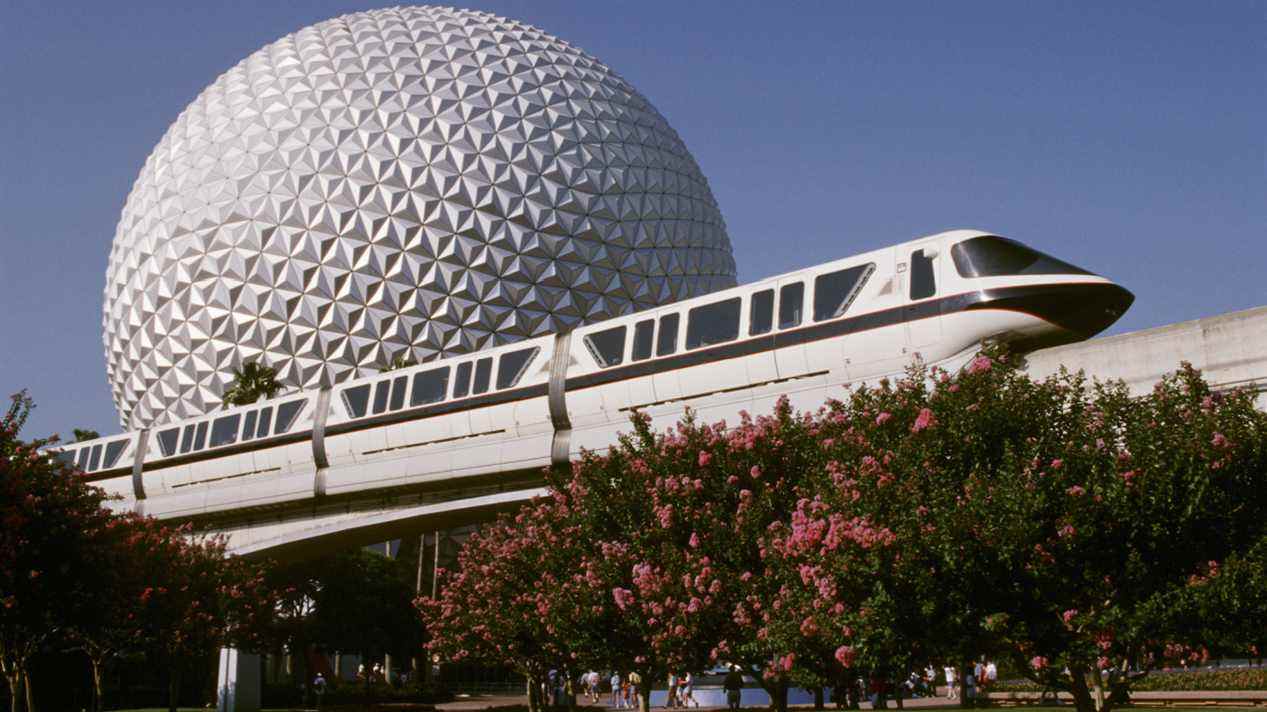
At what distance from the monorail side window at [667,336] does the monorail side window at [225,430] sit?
20004mm

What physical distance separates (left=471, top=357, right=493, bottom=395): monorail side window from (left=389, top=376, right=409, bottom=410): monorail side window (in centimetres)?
327

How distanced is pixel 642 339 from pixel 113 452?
1117 inches

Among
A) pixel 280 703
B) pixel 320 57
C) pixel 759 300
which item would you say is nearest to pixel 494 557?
pixel 759 300

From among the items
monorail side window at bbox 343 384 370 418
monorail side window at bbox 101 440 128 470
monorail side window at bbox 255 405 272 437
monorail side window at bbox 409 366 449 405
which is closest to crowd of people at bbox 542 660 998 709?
monorail side window at bbox 409 366 449 405

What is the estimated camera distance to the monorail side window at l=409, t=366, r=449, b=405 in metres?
33.7

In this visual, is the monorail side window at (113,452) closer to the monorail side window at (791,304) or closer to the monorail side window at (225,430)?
the monorail side window at (225,430)

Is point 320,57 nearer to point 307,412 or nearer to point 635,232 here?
point 635,232

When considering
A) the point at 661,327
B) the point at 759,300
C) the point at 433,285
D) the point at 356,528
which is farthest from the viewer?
the point at 433,285

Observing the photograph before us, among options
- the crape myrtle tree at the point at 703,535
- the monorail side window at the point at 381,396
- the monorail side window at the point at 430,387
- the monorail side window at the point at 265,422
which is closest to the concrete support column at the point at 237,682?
the monorail side window at the point at 265,422

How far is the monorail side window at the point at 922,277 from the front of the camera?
2280cm

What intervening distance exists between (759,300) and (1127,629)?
529 inches

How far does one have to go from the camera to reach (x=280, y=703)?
49.1 meters

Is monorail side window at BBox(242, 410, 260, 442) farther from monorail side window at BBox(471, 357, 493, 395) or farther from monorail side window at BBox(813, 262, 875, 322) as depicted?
monorail side window at BBox(813, 262, 875, 322)

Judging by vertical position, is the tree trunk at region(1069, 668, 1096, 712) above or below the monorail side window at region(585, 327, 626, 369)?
below
